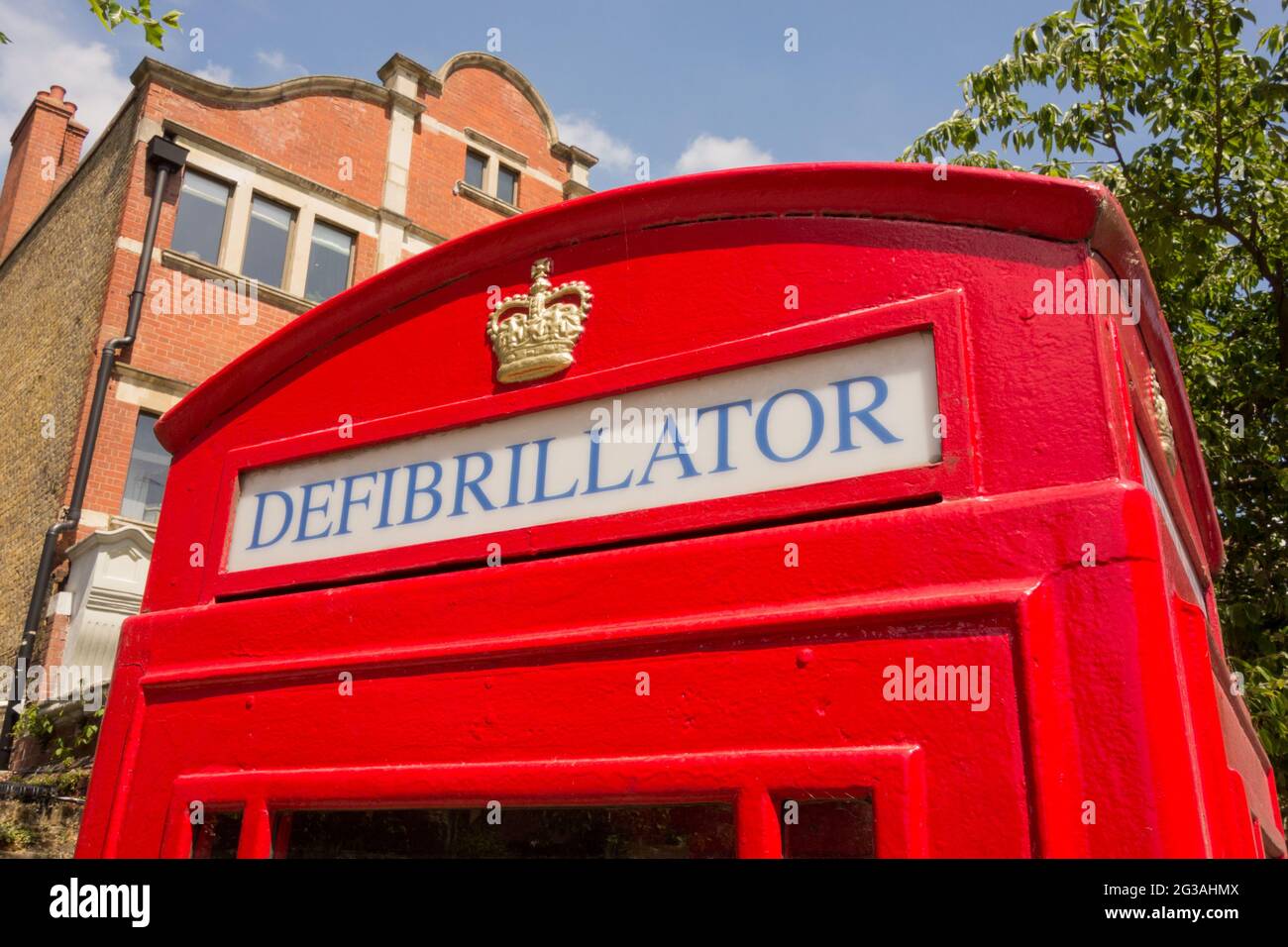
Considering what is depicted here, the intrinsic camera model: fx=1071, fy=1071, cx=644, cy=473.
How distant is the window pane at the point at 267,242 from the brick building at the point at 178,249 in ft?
0.08

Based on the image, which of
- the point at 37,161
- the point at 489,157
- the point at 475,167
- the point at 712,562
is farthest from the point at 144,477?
the point at 712,562

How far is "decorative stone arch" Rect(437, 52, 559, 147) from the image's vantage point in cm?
1754

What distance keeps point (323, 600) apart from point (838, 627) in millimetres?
1389

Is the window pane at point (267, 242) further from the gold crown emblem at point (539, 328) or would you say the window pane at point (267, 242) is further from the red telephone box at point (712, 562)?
the gold crown emblem at point (539, 328)

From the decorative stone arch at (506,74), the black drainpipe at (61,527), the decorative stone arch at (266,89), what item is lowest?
the black drainpipe at (61,527)

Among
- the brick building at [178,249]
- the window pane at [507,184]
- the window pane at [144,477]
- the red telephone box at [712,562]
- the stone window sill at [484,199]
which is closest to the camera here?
the red telephone box at [712,562]

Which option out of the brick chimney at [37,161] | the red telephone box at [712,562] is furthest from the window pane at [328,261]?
the red telephone box at [712,562]

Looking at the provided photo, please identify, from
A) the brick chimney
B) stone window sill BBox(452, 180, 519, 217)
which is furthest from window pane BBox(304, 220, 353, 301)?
the brick chimney

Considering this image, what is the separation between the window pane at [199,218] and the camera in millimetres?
13547

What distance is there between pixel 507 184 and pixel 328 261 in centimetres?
416

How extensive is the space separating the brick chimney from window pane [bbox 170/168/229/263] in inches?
234

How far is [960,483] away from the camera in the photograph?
2.08 meters
